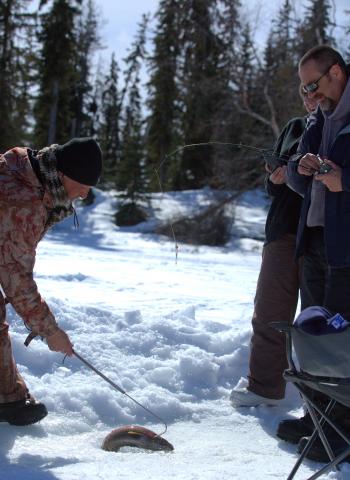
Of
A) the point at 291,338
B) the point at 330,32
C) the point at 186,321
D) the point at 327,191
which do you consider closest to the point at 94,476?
the point at 291,338

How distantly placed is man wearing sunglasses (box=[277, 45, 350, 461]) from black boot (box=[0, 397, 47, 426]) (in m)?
1.41

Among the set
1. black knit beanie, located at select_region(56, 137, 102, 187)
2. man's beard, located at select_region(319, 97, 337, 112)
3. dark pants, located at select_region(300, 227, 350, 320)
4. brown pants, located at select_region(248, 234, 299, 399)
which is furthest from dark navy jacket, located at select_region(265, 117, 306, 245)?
black knit beanie, located at select_region(56, 137, 102, 187)

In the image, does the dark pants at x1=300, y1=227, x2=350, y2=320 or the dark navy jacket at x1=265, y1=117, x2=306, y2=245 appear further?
the dark navy jacket at x1=265, y1=117, x2=306, y2=245

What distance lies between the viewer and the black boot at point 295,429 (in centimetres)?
327

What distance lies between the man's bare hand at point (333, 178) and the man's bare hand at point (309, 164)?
Result: 5cm

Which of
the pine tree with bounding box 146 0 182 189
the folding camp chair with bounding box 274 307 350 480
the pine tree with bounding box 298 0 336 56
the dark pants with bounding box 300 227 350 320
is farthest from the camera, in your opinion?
the pine tree with bounding box 146 0 182 189

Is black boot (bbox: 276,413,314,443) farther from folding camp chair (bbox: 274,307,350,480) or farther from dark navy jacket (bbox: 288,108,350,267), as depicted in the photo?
folding camp chair (bbox: 274,307,350,480)

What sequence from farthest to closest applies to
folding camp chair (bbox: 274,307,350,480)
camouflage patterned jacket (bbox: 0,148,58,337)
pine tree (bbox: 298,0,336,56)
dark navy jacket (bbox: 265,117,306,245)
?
pine tree (bbox: 298,0,336,56), dark navy jacket (bbox: 265,117,306,245), camouflage patterned jacket (bbox: 0,148,58,337), folding camp chair (bbox: 274,307,350,480)

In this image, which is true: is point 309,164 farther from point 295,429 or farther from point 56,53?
point 56,53

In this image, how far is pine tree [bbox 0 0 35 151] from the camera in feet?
73.8

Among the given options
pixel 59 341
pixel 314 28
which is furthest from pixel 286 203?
pixel 314 28

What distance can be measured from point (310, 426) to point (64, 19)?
25214 millimetres

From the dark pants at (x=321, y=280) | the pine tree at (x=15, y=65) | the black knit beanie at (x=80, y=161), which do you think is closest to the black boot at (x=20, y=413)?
the black knit beanie at (x=80, y=161)

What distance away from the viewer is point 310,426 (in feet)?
10.8
